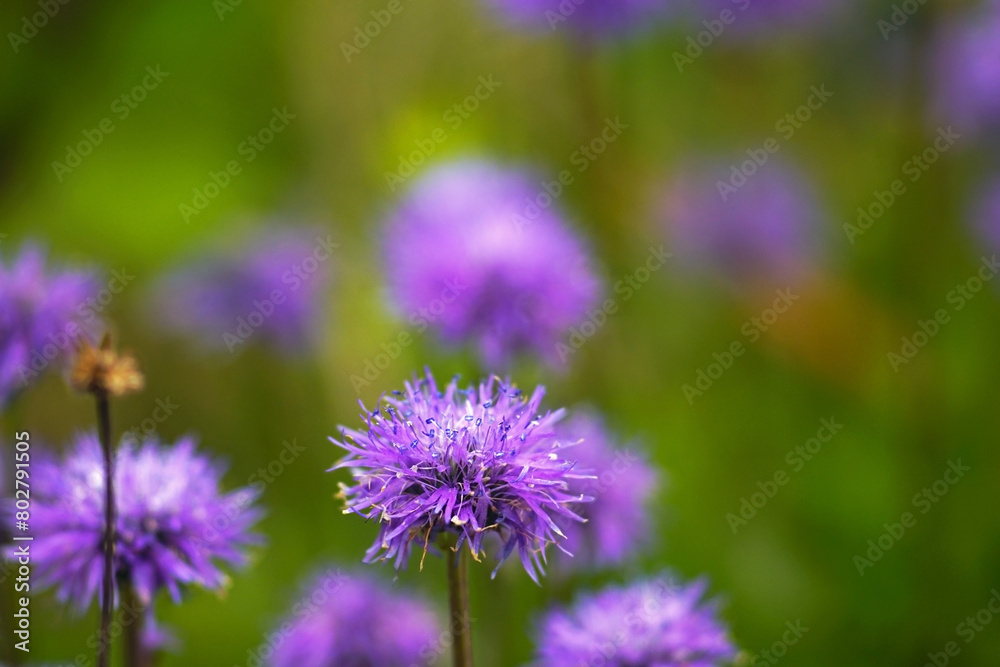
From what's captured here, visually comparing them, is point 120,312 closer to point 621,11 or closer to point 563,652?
point 621,11

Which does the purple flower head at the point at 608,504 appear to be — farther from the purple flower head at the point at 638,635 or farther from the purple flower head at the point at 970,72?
the purple flower head at the point at 970,72

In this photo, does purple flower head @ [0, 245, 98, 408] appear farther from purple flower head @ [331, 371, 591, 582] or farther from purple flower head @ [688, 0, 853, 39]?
purple flower head @ [688, 0, 853, 39]

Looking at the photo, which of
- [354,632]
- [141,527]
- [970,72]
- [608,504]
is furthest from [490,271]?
[970,72]

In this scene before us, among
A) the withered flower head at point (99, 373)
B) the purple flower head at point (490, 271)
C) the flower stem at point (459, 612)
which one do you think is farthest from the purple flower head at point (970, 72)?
the withered flower head at point (99, 373)

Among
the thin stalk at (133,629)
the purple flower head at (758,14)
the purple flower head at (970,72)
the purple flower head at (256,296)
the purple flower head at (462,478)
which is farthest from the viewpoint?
the purple flower head at (256,296)

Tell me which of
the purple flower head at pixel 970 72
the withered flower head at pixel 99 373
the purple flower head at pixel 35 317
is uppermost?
the purple flower head at pixel 970 72

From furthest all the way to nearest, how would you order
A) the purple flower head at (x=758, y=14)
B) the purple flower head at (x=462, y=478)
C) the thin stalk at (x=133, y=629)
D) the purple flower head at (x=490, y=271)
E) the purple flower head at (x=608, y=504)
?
the purple flower head at (x=758, y=14) < the purple flower head at (x=490, y=271) < the purple flower head at (x=608, y=504) < the thin stalk at (x=133, y=629) < the purple flower head at (x=462, y=478)

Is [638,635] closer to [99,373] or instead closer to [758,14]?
[99,373]
